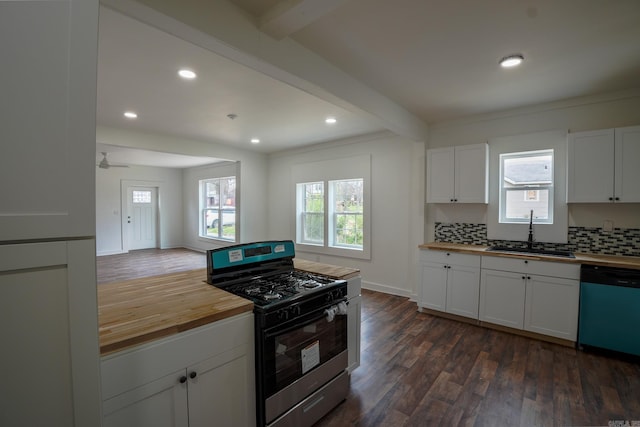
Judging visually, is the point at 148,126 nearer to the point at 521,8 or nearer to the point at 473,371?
the point at 521,8

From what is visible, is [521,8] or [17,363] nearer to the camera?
[17,363]

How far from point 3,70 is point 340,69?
229 centimetres

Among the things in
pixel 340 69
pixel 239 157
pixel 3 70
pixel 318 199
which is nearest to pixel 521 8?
pixel 340 69

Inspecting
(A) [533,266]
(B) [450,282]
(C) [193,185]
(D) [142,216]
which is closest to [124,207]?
(D) [142,216]

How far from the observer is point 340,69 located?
8.36 feet

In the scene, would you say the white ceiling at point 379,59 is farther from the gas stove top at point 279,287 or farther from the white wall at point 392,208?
the gas stove top at point 279,287

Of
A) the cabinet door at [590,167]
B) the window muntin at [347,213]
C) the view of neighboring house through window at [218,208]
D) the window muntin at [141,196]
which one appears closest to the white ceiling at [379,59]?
the cabinet door at [590,167]

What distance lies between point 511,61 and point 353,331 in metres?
2.59

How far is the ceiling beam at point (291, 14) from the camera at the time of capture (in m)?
1.56

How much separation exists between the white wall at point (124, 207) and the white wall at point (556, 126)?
25.9ft

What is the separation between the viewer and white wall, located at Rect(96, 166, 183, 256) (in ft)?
25.1

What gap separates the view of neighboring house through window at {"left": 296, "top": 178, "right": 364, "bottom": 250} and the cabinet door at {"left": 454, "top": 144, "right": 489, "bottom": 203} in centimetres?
166

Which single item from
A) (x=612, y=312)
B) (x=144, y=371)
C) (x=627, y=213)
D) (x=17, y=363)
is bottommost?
(x=612, y=312)

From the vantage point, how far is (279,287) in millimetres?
1848
